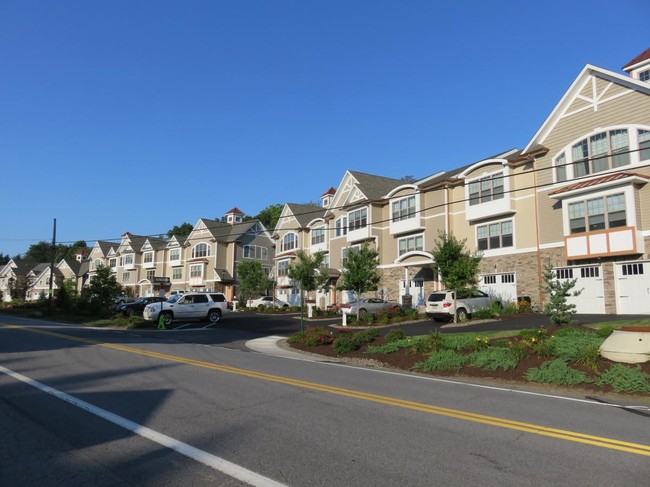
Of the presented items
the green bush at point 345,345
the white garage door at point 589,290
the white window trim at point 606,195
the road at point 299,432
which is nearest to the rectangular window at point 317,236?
the white window trim at point 606,195

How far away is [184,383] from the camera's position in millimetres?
9656

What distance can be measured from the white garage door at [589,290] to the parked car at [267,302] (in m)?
29.1

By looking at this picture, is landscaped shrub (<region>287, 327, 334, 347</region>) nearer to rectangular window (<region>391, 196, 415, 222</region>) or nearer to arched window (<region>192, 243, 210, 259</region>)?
rectangular window (<region>391, 196, 415, 222</region>)

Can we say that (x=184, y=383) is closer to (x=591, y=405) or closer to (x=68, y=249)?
(x=591, y=405)

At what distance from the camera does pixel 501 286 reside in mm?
30375

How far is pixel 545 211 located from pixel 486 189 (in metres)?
4.65

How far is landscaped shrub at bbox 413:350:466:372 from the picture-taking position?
12.8 metres

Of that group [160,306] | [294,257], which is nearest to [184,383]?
[160,306]

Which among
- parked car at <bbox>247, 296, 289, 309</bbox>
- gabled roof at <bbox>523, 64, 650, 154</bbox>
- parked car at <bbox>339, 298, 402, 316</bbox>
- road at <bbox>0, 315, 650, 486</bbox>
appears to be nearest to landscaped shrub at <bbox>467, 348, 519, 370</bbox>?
road at <bbox>0, 315, 650, 486</bbox>

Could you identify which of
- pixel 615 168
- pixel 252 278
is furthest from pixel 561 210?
pixel 252 278

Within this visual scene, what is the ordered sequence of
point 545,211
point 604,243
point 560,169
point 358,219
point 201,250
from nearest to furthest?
1. point 604,243
2. point 560,169
3. point 545,211
4. point 358,219
5. point 201,250

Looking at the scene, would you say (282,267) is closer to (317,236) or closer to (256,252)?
(317,236)

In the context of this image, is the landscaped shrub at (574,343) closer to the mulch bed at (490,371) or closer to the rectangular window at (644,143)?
the mulch bed at (490,371)

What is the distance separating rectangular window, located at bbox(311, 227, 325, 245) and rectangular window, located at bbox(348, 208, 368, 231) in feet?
18.8
